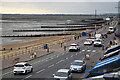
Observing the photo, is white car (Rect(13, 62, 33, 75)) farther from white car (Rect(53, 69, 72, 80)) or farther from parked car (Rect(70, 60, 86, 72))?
white car (Rect(53, 69, 72, 80))

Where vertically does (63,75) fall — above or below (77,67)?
below

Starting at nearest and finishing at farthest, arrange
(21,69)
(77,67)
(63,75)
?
(63,75)
(21,69)
(77,67)

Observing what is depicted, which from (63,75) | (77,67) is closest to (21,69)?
(77,67)

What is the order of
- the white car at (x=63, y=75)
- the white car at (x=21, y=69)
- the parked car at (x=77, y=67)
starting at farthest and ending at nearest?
→ the parked car at (x=77, y=67) < the white car at (x=21, y=69) < the white car at (x=63, y=75)

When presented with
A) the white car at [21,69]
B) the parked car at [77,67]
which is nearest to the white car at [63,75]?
the parked car at [77,67]

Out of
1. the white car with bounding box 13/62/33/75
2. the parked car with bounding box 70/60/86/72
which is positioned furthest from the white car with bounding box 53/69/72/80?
the white car with bounding box 13/62/33/75

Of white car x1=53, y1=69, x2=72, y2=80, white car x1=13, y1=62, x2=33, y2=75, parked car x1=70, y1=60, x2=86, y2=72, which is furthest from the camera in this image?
parked car x1=70, y1=60, x2=86, y2=72

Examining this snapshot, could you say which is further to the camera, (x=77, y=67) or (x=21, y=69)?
(x=77, y=67)

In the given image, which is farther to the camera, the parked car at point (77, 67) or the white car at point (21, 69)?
the parked car at point (77, 67)

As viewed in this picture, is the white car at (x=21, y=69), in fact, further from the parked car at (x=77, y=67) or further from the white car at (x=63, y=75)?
the white car at (x=63, y=75)

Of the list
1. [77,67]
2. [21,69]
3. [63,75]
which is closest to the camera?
[63,75]

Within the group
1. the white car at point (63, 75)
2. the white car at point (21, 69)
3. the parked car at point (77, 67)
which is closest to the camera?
the white car at point (63, 75)

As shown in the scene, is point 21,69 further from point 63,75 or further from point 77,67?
point 63,75

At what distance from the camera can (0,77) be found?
27234mm
